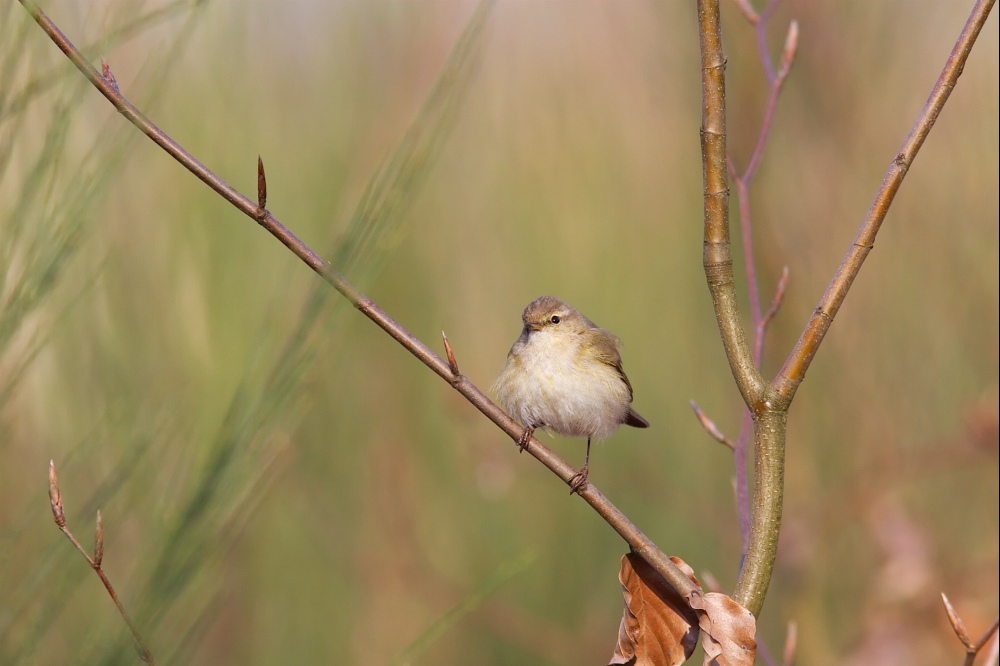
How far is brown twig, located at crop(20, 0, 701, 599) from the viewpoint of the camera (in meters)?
1.07

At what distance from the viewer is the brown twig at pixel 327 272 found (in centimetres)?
107

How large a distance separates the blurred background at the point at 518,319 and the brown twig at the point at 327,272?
1.31 meters

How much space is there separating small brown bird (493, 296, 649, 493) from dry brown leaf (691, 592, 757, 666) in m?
1.34

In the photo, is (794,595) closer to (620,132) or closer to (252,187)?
(620,132)

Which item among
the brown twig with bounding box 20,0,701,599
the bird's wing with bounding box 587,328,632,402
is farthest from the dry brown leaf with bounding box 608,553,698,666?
the bird's wing with bounding box 587,328,632,402

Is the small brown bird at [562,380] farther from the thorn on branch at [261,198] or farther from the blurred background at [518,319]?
the thorn on branch at [261,198]

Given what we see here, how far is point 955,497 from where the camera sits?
329 centimetres

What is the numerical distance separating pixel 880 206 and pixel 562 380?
4.61ft

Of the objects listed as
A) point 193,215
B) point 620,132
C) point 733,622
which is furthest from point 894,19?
point 733,622

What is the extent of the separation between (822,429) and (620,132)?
1407 mm

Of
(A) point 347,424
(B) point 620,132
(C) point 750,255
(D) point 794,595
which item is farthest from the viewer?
(B) point 620,132

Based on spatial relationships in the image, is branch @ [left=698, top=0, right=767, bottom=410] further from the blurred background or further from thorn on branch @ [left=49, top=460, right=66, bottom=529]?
the blurred background

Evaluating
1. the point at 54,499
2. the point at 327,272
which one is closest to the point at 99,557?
the point at 54,499

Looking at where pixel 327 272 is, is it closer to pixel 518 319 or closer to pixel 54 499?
pixel 54 499
